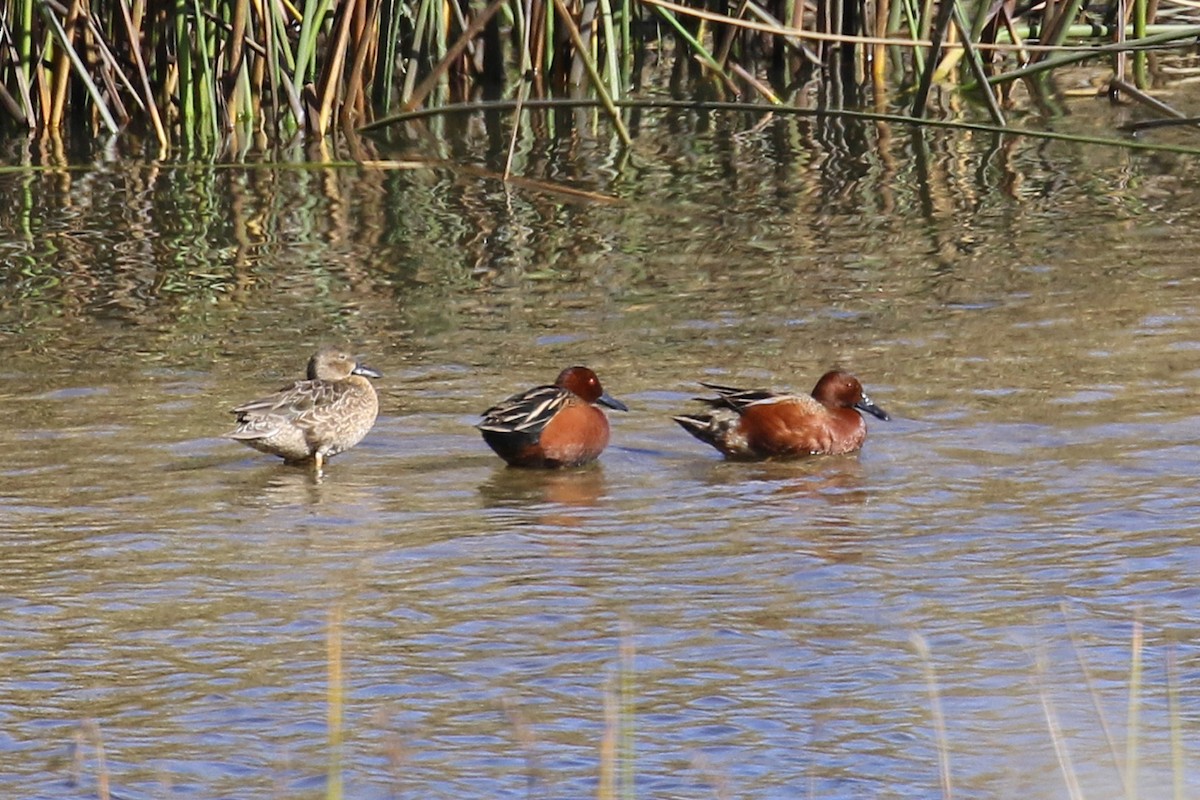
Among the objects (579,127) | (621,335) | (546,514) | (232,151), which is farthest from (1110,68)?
(546,514)

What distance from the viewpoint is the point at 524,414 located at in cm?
680

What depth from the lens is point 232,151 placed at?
1251cm

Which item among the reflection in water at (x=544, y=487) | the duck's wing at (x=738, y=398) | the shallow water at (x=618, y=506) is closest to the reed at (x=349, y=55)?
the shallow water at (x=618, y=506)

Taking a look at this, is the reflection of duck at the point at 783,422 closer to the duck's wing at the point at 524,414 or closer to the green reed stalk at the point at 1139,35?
the duck's wing at the point at 524,414

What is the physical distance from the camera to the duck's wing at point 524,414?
A: 6.76 meters

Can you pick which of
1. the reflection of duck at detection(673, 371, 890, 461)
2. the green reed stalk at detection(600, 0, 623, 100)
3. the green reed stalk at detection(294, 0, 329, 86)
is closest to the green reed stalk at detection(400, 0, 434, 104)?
the green reed stalk at detection(294, 0, 329, 86)

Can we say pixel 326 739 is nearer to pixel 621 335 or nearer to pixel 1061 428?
pixel 1061 428

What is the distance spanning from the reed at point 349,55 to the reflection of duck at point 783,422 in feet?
10.4

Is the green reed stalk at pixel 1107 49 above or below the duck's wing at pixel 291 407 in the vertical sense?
above

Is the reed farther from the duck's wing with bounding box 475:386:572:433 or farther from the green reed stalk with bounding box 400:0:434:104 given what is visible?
the duck's wing with bounding box 475:386:572:433

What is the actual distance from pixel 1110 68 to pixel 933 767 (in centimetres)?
1262

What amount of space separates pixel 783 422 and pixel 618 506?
2.77ft

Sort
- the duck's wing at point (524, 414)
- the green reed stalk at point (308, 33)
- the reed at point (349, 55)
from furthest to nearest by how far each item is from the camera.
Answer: the reed at point (349, 55) → the green reed stalk at point (308, 33) → the duck's wing at point (524, 414)

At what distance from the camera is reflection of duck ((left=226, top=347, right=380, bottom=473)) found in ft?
22.2
